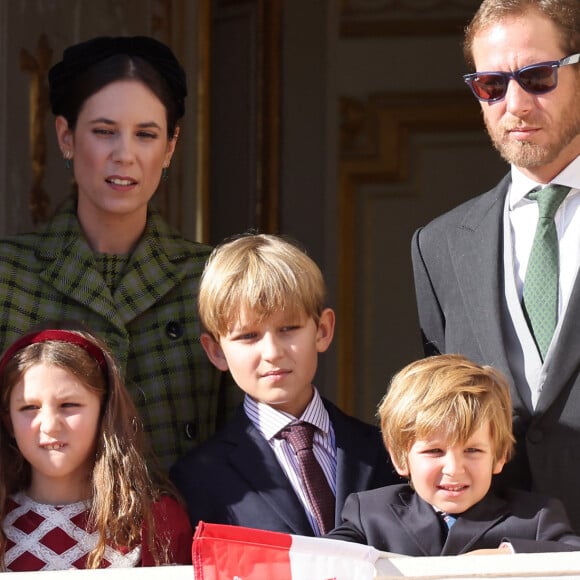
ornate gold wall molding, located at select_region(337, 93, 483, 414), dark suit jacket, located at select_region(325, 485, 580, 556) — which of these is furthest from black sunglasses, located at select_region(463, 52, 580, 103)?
ornate gold wall molding, located at select_region(337, 93, 483, 414)

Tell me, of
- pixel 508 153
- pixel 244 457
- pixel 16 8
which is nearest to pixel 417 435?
pixel 244 457

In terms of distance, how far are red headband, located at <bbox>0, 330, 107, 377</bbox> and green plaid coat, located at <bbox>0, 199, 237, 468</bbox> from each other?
0.20 metres

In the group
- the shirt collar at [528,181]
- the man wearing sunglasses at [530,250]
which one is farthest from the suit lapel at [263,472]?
the shirt collar at [528,181]

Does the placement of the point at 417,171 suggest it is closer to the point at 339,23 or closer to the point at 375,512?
the point at 339,23

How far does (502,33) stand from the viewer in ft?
9.01

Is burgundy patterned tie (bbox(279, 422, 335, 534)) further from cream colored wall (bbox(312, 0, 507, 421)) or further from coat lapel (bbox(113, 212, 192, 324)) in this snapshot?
cream colored wall (bbox(312, 0, 507, 421))

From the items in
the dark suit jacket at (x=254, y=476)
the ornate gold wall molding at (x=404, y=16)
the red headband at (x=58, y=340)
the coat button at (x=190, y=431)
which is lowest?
the dark suit jacket at (x=254, y=476)

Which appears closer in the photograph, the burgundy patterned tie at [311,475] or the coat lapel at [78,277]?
the burgundy patterned tie at [311,475]

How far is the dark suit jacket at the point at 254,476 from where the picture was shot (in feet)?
8.44

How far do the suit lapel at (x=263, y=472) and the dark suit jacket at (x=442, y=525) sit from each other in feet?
0.32

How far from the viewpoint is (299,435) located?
2.67 meters

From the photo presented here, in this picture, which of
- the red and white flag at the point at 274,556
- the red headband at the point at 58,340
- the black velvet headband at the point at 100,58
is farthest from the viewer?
the black velvet headband at the point at 100,58

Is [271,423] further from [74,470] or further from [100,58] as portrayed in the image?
[100,58]

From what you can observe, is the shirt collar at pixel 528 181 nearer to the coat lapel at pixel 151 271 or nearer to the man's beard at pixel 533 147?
the man's beard at pixel 533 147
